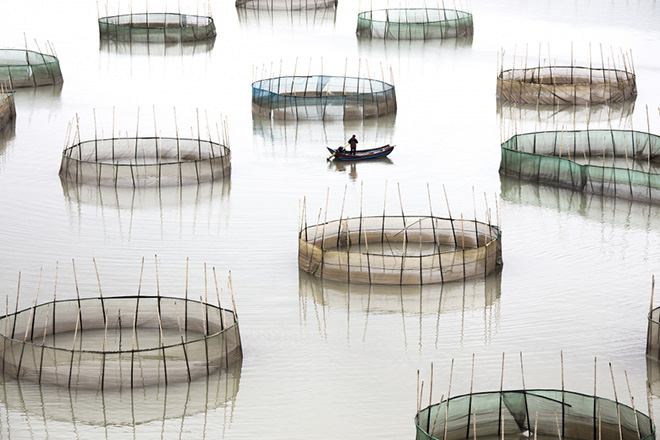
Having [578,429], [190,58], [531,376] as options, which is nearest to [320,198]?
[531,376]

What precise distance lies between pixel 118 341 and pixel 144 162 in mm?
7330

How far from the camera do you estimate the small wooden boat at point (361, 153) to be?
20.3 m

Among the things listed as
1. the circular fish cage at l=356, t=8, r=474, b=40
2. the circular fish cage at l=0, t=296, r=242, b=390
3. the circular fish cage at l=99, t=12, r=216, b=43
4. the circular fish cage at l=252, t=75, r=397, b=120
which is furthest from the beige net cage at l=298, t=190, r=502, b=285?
the circular fish cage at l=99, t=12, r=216, b=43

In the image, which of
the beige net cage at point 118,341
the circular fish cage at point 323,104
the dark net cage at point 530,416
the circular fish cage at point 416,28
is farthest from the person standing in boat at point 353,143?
the circular fish cage at point 416,28

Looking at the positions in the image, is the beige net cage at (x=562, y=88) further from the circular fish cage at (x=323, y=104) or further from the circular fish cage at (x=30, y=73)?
the circular fish cage at (x=30, y=73)

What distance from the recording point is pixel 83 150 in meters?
20.4

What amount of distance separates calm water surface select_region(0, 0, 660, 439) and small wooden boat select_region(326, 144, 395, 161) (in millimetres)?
162

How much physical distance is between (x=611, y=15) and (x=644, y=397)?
23.2 m

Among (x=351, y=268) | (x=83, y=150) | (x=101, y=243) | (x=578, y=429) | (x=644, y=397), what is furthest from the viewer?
(x=83, y=150)

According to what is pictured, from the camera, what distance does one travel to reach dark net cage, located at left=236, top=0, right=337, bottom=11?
3450 centimetres

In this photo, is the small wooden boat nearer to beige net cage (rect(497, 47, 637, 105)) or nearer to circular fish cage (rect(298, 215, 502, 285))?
circular fish cage (rect(298, 215, 502, 285))

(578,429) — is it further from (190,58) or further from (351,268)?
(190,58)

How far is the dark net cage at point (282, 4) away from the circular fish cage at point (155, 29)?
3.45m

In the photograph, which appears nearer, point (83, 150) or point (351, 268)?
point (351, 268)
